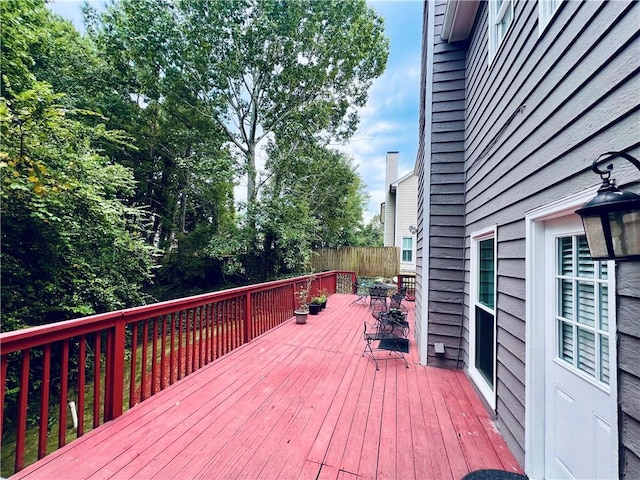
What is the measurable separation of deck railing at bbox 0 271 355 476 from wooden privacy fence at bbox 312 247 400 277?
457cm

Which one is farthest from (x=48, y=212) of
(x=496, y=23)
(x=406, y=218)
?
(x=406, y=218)

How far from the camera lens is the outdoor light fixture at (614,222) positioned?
898 millimetres

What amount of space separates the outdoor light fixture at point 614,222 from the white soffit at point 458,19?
323 cm

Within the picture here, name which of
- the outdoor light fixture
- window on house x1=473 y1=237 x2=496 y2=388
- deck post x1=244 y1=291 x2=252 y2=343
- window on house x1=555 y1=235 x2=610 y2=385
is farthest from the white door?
deck post x1=244 y1=291 x2=252 y2=343

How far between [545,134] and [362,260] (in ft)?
30.5

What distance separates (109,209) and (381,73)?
962 centimetres

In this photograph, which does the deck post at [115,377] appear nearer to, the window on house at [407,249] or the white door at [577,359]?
the white door at [577,359]

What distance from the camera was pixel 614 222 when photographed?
36.9 inches

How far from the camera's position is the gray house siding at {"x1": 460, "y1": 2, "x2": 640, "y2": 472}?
1.08 metres

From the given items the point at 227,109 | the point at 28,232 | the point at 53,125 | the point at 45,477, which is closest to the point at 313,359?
the point at 45,477

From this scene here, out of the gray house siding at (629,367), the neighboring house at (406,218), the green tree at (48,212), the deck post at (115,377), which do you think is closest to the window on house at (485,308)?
the gray house siding at (629,367)

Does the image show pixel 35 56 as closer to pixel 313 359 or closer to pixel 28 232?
pixel 28 232

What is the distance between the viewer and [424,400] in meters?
2.66

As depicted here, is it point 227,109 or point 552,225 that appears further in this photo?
point 227,109
